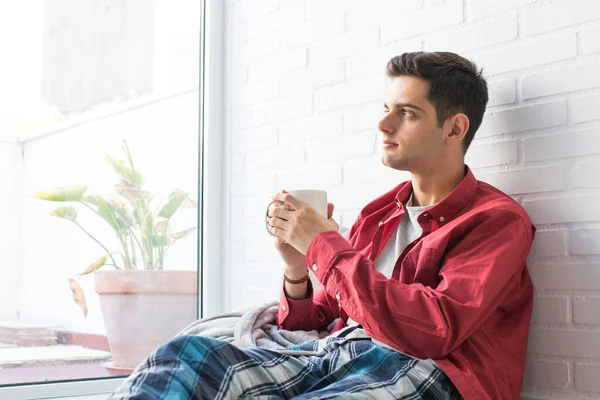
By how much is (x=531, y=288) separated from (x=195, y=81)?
5.21 feet

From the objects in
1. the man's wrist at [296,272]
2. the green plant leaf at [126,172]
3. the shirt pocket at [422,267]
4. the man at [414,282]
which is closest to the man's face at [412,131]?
the man at [414,282]

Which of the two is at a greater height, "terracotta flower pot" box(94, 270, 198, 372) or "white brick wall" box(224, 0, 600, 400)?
"white brick wall" box(224, 0, 600, 400)

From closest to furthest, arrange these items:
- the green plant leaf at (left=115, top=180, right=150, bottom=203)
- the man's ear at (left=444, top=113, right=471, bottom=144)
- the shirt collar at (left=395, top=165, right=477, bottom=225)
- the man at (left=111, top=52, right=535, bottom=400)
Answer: the man at (left=111, top=52, right=535, bottom=400) < the shirt collar at (left=395, top=165, right=477, bottom=225) < the man's ear at (left=444, top=113, right=471, bottom=144) < the green plant leaf at (left=115, top=180, right=150, bottom=203)

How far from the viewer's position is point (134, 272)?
105 inches

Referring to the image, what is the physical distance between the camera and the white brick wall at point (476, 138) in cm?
176

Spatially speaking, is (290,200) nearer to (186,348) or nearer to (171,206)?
(186,348)

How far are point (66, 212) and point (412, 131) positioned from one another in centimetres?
125

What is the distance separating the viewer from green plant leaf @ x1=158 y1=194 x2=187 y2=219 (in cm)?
278

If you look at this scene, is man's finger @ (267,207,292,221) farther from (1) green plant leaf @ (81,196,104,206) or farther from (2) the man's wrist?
(1) green plant leaf @ (81,196,104,206)

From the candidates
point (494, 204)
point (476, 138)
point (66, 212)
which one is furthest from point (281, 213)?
point (66, 212)

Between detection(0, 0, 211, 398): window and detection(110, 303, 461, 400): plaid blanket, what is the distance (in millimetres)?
843

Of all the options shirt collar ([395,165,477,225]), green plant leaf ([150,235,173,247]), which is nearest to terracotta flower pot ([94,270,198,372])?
green plant leaf ([150,235,173,247])

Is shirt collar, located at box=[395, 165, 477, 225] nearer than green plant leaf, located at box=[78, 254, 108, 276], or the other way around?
shirt collar, located at box=[395, 165, 477, 225]

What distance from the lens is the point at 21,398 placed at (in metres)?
2.33
